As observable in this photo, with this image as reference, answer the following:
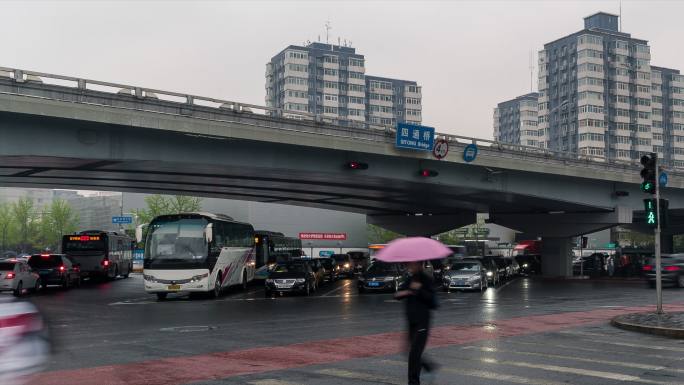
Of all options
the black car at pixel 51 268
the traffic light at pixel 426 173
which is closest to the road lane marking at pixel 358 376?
the traffic light at pixel 426 173

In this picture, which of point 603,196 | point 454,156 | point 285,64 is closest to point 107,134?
point 454,156

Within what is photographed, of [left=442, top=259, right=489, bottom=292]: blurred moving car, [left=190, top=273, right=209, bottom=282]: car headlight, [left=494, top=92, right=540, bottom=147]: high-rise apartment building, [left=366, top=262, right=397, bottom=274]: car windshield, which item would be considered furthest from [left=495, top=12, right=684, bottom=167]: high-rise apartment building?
[left=190, top=273, right=209, bottom=282]: car headlight

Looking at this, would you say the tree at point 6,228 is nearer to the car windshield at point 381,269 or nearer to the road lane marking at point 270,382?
the car windshield at point 381,269

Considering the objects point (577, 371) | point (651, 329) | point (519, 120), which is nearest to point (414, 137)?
point (651, 329)

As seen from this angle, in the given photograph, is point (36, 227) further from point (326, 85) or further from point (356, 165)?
point (356, 165)

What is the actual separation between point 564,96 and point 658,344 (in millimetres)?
138027

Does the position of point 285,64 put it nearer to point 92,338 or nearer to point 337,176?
point 337,176

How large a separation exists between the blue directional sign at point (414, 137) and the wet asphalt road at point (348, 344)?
10.4m

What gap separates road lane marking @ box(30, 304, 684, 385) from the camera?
10.4 m

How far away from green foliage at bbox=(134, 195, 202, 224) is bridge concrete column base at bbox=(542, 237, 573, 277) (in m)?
50.8

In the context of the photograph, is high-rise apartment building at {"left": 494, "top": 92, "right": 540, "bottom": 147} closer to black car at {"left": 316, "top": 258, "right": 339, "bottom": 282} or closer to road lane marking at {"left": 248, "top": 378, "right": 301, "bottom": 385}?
black car at {"left": 316, "top": 258, "right": 339, "bottom": 282}

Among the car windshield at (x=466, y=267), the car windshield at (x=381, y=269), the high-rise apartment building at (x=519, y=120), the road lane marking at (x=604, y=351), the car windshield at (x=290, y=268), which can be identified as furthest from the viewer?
the high-rise apartment building at (x=519, y=120)

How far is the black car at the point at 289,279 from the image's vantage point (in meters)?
30.6

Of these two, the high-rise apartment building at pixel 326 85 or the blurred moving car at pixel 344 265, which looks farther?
the high-rise apartment building at pixel 326 85
